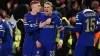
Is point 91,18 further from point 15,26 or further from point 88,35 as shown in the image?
point 15,26

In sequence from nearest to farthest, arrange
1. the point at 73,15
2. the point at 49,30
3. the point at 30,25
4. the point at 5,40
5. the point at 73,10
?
the point at 5,40 → the point at 49,30 → the point at 30,25 → the point at 73,15 → the point at 73,10

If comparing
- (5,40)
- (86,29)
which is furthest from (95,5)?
(5,40)

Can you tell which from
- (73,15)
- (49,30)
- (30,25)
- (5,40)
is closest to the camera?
(5,40)

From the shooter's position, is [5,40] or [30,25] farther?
[30,25]

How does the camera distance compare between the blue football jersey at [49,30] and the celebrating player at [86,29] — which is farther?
the celebrating player at [86,29]

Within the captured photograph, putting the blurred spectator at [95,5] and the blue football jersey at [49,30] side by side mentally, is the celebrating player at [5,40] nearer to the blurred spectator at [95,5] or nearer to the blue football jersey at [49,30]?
the blue football jersey at [49,30]

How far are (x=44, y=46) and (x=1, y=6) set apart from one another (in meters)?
5.71

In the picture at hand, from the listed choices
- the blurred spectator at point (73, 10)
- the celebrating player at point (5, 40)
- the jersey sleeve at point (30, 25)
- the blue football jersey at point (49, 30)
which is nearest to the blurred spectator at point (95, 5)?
the blurred spectator at point (73, 10)

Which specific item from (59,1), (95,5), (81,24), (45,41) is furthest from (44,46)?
(59,1)

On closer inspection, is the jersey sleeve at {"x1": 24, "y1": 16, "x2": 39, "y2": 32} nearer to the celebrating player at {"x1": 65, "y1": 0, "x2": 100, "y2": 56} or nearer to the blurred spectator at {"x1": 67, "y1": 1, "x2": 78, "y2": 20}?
the celebrating player at {"x1": 65, "y1": 0, "x2": 100, "y2": 56}

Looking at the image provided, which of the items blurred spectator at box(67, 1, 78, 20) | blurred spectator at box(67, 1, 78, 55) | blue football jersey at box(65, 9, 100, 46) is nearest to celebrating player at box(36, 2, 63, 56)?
blue football jersey at box(65, 9, 100, 46)

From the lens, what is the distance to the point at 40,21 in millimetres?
11734

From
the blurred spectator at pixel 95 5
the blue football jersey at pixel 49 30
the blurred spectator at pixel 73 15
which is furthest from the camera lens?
the blurred spectator at pixel 95 5

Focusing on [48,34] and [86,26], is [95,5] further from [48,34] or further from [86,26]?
[48,34]
